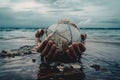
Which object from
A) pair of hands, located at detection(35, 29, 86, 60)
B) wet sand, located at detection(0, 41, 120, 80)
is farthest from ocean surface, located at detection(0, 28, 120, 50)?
pair of hands, located at detection(35, 29, 86, 60)

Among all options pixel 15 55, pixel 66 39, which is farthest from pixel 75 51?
pixel 15 55

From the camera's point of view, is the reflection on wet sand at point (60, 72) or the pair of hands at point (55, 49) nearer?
the reflection on wet sand at point (60, 72)

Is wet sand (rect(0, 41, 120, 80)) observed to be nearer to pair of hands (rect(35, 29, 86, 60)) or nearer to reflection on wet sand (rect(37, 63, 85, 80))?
reflection on wet sand (rect(37, 63, 85, 80))

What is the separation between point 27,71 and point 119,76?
170 inches

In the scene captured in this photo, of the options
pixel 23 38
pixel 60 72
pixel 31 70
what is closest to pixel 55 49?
pixel 60 72

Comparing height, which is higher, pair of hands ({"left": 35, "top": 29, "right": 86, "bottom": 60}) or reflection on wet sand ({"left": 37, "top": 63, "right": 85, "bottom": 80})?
pair of hands ({"left": 35, "top": 29, "right": 86, "bottom": 60})

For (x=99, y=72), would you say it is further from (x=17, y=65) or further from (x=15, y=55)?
(x=15, y=55)

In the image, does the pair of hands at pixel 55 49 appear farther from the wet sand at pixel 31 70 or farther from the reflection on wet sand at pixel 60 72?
the wet sand at pixel 31 70

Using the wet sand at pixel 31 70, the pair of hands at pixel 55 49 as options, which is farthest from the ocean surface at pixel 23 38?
the pair of hands at pixel 55 49

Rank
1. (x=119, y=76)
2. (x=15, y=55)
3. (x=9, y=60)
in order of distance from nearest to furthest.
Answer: (x=119, y=76) < (x=9, y=60) < (x=15, y=55)

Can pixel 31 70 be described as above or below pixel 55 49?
below

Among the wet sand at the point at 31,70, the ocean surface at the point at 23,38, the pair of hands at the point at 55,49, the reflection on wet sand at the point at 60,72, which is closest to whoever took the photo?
the reflection on wet sand at the point at 60,72

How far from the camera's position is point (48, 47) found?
10398 millimetres

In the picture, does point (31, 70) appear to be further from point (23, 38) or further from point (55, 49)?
point (23, 38)
